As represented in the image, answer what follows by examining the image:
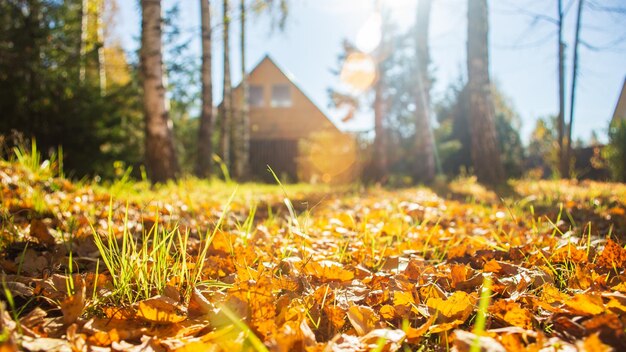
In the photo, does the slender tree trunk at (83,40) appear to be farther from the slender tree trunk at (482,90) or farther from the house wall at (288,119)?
the house wall at (288,119)

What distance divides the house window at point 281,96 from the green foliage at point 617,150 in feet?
39.7

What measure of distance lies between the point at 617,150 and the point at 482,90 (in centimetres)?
597

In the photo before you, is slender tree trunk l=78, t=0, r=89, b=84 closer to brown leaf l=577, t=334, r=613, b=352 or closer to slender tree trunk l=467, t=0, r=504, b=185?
slender tree trunk l=467, t=0, r=504, b=185

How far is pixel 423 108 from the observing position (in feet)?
31.1

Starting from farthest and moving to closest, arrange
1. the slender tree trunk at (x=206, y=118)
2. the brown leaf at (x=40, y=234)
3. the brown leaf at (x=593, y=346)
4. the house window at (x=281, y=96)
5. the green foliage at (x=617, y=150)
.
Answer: the house window at (x=281, y=96) < the green foliage at (x=617, y=150) < the slender tree trunk at (x=206, y=118) < the brown leaf at (x=40, y=234) < the brown leaf at (x=593, y=346)

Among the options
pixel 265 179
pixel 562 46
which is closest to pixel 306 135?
pixel 265 179

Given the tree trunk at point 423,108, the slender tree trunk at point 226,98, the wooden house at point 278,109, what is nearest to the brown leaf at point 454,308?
the tree trunk at point 423,108

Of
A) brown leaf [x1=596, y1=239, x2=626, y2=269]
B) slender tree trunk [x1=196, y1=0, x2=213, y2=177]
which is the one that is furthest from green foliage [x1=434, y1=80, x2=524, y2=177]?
brown leaf [x1=596, y1=239, x2=626, y2=269]

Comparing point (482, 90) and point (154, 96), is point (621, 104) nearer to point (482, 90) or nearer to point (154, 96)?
point (482, 90)

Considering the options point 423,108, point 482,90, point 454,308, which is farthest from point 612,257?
point 423,108

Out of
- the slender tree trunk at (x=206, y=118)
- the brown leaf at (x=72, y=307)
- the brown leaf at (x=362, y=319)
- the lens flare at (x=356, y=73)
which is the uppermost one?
the lens flare at (x=356, y=73)

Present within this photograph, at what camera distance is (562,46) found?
12.3m

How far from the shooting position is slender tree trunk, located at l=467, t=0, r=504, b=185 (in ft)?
23.6

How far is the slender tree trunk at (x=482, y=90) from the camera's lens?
283 inches
